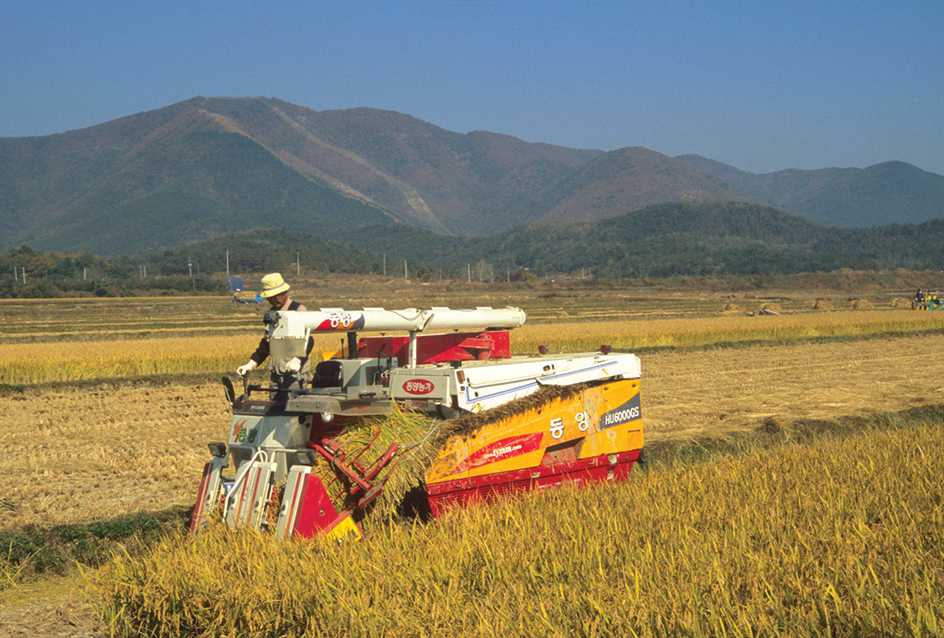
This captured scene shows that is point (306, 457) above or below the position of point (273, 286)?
below

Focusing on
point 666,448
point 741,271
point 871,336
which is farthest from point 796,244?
point 666,448

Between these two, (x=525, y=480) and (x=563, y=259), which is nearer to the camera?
(x=525, y=480)

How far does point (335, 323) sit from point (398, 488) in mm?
1478

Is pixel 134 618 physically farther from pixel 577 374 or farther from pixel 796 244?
pixel 796 244

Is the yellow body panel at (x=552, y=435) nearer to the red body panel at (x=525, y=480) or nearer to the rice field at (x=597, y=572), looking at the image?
the red body panel at (x=525, y=480)

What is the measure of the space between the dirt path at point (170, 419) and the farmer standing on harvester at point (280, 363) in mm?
2269

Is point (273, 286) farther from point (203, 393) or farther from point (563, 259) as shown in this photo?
point (563, 259)

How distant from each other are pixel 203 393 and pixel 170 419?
329 cm

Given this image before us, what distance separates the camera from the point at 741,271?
14150 centimetres

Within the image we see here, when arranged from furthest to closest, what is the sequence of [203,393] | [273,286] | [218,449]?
1. [203,393]
2. [273,286]
3. [218,449]

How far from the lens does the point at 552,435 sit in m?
7.48

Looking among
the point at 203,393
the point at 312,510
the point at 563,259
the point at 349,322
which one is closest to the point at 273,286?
the point at 349,322

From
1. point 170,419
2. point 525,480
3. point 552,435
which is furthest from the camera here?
point 170,419

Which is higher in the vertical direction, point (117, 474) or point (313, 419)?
point (313, 419)
